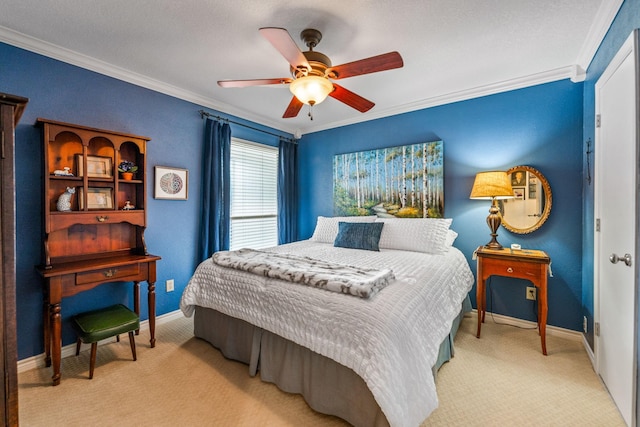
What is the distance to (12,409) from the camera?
3.22ft

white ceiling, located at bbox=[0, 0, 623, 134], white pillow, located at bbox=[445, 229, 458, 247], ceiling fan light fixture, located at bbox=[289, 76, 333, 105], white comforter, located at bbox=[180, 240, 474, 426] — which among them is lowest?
white comforter, located at bbox=[180, 240, 474, 426]

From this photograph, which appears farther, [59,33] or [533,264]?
[533,264]

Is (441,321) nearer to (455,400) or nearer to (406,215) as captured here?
(455,400)

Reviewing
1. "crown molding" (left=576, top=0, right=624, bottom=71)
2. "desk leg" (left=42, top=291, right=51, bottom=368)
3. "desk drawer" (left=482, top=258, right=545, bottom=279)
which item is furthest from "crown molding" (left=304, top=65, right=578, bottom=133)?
"desk leg" (left=42, top=291, right=51, bottom=368)

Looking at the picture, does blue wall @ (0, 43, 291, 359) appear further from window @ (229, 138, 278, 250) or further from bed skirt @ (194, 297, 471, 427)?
bed skirt @ (194, 297, 471, 427)

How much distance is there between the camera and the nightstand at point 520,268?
230 cm

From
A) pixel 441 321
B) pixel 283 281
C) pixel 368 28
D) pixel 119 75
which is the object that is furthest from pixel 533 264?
pixel 119 75

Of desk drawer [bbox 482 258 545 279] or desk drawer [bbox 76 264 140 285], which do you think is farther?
desk drawer [bbox 482 258 545 279]

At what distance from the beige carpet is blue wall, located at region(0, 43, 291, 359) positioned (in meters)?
0.50

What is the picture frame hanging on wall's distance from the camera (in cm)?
294

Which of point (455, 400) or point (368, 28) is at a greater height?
point (368, 28)

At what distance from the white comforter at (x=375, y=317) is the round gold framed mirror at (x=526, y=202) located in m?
0.97

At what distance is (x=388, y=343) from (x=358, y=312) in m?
0.21

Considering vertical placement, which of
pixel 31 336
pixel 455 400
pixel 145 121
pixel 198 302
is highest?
pixel 145 121
